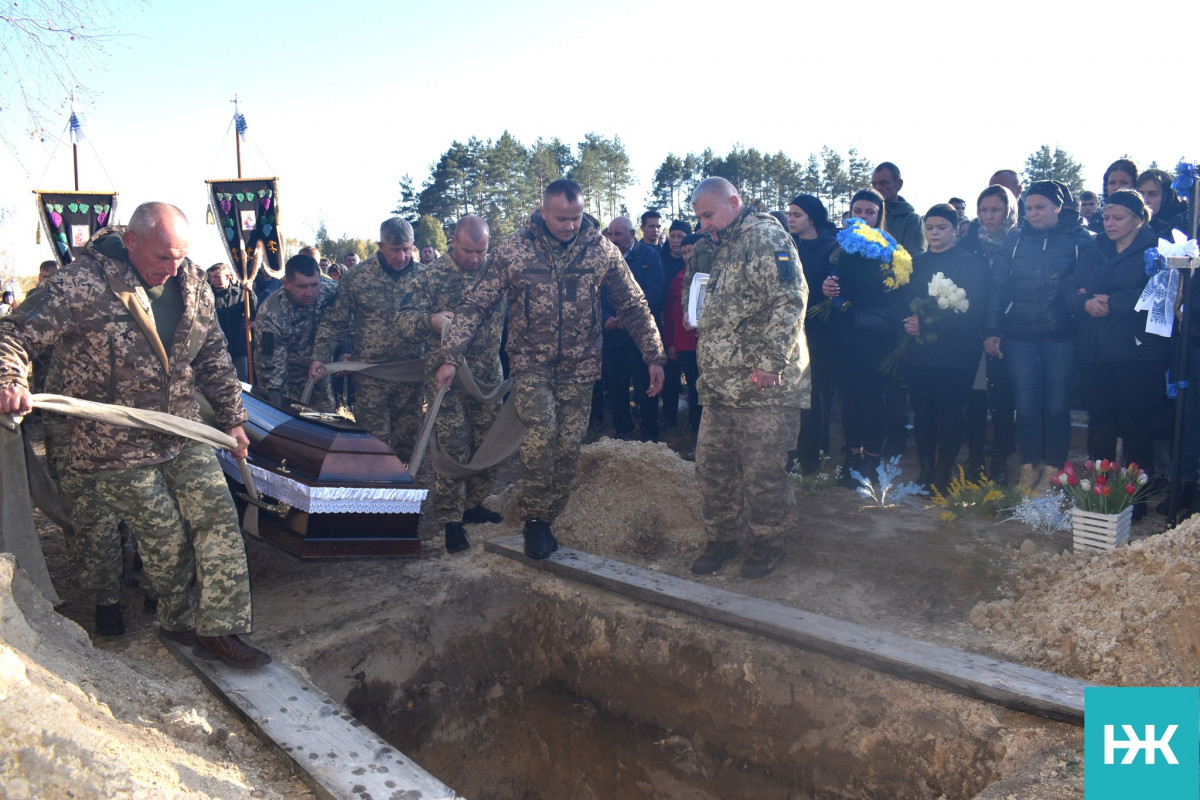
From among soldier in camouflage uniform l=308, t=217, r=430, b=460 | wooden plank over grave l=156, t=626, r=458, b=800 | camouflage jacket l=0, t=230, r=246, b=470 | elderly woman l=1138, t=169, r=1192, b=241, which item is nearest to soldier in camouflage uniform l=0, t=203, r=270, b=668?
camouflage jacket l=0, t=230, r=246, b=470

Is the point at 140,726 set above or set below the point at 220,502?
below

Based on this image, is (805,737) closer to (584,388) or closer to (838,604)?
(838,604)

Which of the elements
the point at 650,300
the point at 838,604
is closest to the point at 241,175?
the point at 650,300

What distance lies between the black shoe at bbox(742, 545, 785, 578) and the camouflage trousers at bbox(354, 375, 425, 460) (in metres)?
2.28

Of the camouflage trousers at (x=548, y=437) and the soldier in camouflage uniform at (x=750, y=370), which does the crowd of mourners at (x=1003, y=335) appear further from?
the camouflage trousers at (x=548, y=437)

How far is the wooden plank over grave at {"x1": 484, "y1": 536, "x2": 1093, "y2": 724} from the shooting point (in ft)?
8.73

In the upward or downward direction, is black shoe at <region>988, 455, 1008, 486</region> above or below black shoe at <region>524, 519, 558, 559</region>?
above

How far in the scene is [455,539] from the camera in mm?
4492

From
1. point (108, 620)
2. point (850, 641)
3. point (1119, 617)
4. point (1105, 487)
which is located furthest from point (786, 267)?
point (108, 620)

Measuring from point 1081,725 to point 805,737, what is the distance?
101cm

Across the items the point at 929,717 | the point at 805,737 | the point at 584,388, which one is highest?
the point at 584,388

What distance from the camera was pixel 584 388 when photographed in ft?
14.2

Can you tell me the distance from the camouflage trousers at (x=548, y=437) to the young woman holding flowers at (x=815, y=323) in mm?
1889

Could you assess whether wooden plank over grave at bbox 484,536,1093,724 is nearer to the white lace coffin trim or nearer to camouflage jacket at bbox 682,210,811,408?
the white lace coffin trim
